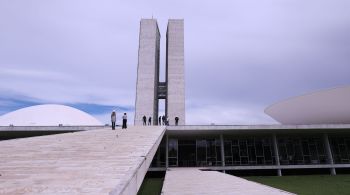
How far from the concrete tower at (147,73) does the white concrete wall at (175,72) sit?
74.4 inches

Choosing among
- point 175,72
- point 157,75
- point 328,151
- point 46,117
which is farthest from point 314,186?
point 46,117

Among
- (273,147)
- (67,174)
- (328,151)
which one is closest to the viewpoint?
(67,174)

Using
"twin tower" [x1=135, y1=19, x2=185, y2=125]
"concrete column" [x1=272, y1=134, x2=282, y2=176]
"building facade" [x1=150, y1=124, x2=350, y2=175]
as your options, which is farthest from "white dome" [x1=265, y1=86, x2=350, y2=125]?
"twin tower" [x1=135, y1=19, x2=185, y2=125]

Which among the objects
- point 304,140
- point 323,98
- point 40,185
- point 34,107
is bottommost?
point 40,185

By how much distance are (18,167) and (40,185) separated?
1.54 metres

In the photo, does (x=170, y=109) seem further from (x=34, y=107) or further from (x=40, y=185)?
(x=40, y=185)

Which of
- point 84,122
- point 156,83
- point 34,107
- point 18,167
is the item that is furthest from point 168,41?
point 18,167

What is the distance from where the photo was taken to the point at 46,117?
3659cm

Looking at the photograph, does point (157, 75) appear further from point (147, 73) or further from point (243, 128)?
point (243, 128)

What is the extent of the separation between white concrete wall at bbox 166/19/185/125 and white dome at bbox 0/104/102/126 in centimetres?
1323

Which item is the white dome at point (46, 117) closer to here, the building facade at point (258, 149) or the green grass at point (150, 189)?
the building facade at point (258, 149)

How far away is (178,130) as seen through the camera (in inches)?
792

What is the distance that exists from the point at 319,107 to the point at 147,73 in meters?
19.9

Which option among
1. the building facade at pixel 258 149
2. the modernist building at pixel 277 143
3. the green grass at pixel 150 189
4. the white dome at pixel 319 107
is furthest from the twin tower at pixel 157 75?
the green grass at pixel 150 189
